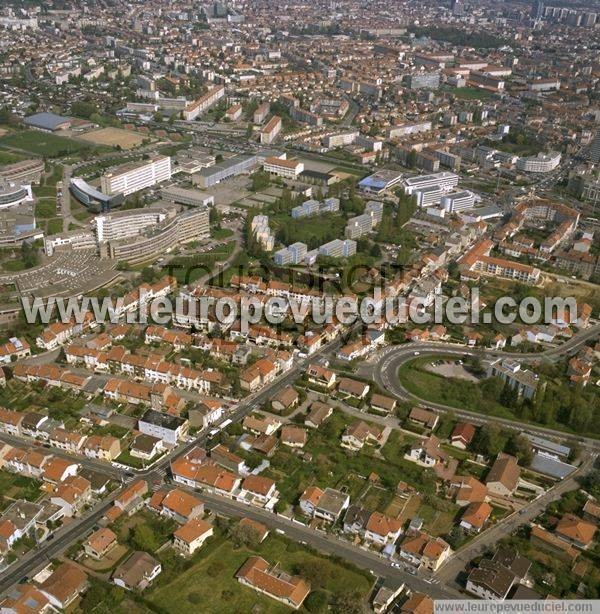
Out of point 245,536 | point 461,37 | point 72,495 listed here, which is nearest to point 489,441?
point 245,536

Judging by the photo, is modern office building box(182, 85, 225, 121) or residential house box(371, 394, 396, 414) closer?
residential house box(371, 394, 396, 414)

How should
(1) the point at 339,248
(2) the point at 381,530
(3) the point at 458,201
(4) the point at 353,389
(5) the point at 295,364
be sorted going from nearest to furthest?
(2) the point at 381,530, (4) the point at 353,389, (5) the point at 295,364, (1) the point at 339,248, (3) the point at 458,201

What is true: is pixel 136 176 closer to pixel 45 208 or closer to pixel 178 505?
pixel 45 208

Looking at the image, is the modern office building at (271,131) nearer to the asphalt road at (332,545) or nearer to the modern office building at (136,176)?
the modern office building at (136,176)

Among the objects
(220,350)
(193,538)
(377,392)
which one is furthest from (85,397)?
(377,392)

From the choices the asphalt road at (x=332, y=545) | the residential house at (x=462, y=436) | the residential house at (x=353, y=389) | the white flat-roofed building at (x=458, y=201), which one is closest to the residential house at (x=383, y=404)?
the residential house at (x=353, y=389)

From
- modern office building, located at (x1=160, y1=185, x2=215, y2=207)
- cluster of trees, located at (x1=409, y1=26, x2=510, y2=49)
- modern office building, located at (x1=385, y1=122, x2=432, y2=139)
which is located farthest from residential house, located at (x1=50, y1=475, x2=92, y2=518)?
cluster of trees, located at (x1=409, y1=26, x2=510, y2=49)

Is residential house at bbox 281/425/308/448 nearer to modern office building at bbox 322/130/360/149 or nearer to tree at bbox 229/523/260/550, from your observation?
tree at bbox 229/523/260/550
